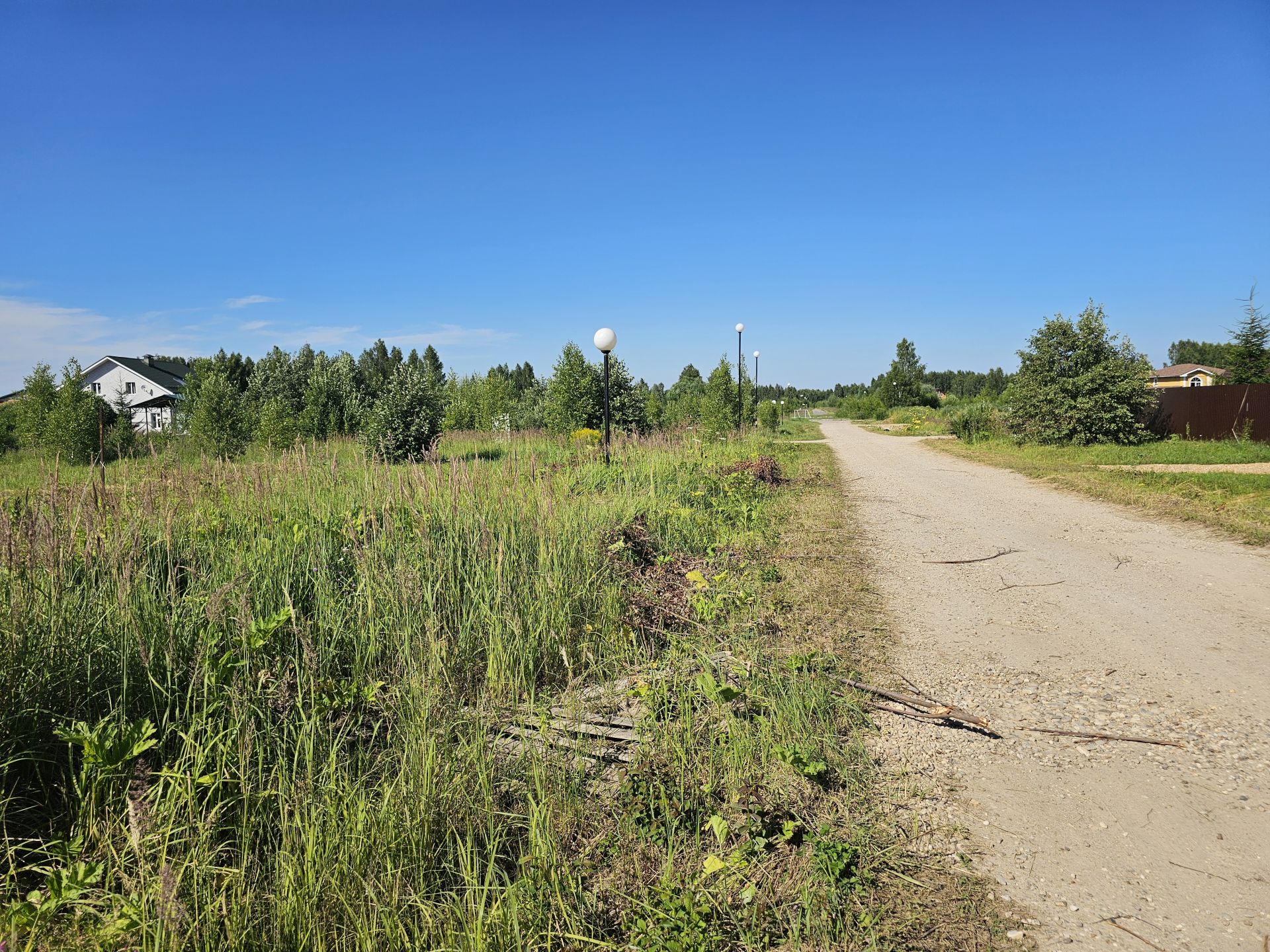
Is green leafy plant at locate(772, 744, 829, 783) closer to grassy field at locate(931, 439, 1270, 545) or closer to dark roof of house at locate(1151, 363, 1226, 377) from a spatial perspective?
grassy field at locate(931, 439, 1270, 545)

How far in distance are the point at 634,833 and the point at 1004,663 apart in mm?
2695

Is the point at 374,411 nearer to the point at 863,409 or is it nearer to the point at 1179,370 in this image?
the point at 863,409

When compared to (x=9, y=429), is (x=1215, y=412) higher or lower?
lower

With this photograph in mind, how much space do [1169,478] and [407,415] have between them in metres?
18.2

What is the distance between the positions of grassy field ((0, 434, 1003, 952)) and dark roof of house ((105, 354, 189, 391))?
61.6m

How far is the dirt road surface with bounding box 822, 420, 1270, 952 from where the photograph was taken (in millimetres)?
2037

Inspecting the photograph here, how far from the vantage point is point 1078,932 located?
1.88 meters

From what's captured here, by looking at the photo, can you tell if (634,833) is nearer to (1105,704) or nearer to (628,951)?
(628,951)

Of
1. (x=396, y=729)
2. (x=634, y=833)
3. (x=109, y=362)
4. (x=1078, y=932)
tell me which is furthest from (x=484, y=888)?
(x=109, y=362)

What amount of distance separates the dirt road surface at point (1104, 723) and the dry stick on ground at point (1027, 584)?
21 millimetres

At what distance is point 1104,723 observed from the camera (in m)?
3.11

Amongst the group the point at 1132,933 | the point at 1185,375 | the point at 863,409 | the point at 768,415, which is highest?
the point at 1185,375

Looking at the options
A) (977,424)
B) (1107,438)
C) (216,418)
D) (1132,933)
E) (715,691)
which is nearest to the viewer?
(1132,933)

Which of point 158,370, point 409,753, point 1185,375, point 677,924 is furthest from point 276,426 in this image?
point 1185,375
